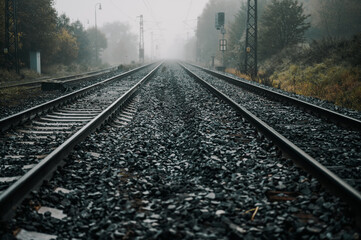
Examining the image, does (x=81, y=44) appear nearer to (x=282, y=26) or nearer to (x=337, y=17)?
(x=282, y=26)

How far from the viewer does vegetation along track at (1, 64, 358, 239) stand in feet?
7.95

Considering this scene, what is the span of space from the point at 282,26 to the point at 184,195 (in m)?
26.9

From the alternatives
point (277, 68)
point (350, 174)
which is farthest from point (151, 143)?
point (277, 68)

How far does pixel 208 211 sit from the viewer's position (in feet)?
8.80

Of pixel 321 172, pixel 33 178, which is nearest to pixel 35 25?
pixel 33 178

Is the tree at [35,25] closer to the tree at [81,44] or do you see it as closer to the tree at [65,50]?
the tree at [65,50]

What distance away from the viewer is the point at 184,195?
3.06 metres

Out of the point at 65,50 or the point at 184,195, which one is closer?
the point at 184,195

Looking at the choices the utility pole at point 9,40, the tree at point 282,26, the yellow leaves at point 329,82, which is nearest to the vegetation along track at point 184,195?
the yellow leaves at point 329,82

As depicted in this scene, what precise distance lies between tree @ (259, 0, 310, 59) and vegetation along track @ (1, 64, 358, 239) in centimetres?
2412

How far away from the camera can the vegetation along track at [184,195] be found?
2424 millimetres

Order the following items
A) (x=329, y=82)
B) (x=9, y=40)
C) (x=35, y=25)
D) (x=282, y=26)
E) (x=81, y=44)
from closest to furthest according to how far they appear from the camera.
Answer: (x=329, y=82)
(x=9, y=40)
(x=282, y=26)
(x=35, y=25)
(x=81, y=44)

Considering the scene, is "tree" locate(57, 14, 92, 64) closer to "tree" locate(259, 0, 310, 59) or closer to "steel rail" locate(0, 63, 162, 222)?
"tree" locate(259, 0, 310, 59)

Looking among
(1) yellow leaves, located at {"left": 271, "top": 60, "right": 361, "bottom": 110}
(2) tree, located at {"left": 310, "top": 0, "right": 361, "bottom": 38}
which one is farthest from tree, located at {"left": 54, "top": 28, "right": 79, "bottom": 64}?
(2) tree, located at {"left": 310, "top": 0, "right": 361, "bottom": 38}
